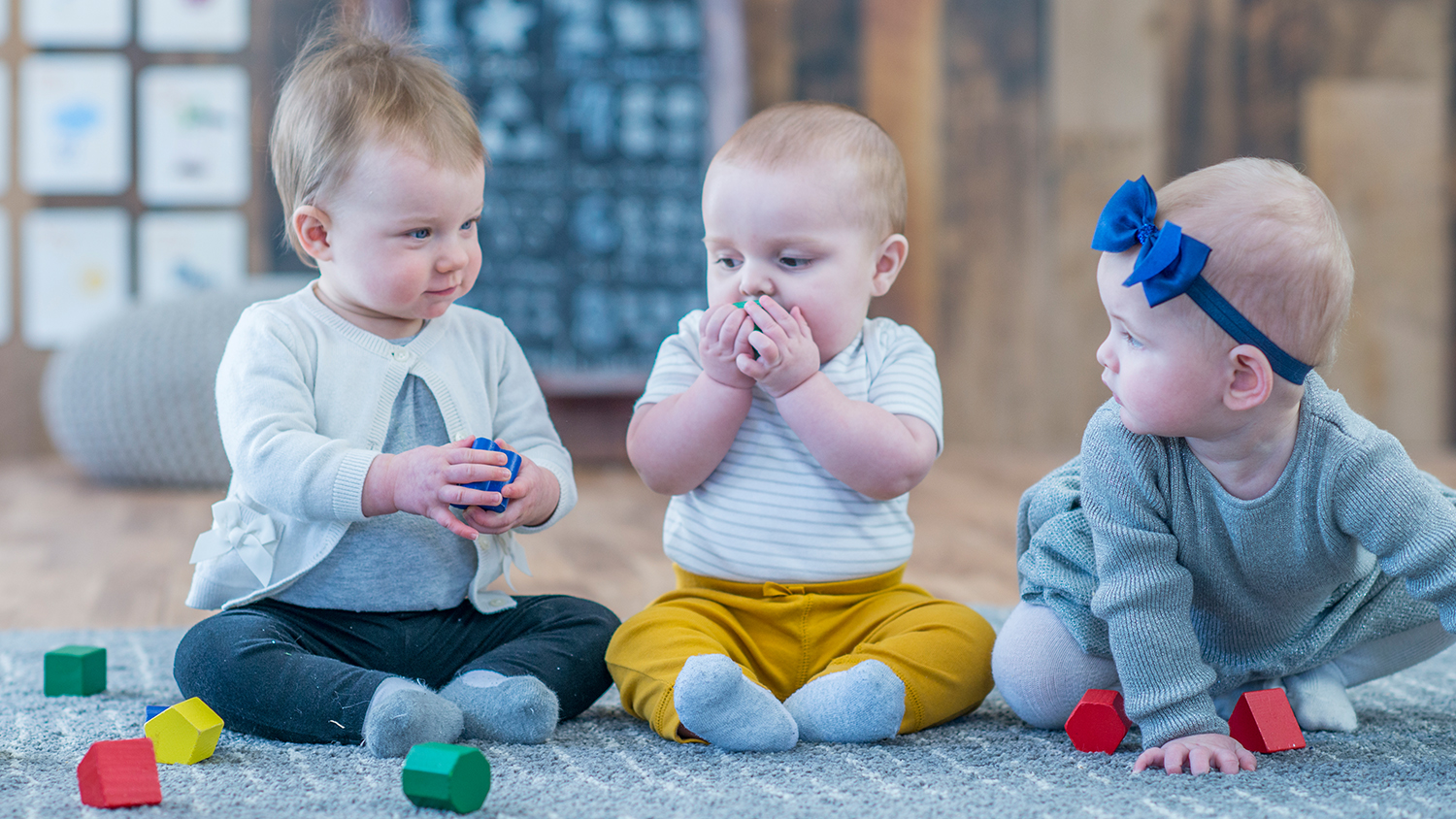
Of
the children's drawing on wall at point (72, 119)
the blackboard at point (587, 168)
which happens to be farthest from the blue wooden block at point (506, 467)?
the children's drawing on wall at point (72, 119)

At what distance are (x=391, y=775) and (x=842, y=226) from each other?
483mm

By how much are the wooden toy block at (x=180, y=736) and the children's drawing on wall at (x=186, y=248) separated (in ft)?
7.09

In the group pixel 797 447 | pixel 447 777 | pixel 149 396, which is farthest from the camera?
pixel 149 396

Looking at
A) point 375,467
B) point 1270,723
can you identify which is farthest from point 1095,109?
point 375,467

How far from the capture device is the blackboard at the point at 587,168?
8.36 ft

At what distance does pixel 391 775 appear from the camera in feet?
2.50

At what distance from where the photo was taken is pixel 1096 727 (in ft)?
2.76

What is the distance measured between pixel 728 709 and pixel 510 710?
147 mm

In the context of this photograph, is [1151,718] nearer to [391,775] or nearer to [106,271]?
[391,775]

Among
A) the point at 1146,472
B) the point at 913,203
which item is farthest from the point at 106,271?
the point at 1146,472

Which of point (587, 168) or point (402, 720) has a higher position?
point (587, 168)

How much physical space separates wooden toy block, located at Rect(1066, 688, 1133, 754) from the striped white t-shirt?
194 mm

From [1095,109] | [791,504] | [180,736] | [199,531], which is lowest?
[199,531]

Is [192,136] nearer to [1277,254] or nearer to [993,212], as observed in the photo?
[993,212]
